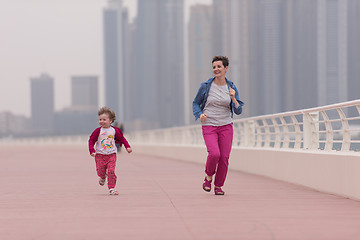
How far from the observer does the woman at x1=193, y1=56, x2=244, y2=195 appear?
415 inches

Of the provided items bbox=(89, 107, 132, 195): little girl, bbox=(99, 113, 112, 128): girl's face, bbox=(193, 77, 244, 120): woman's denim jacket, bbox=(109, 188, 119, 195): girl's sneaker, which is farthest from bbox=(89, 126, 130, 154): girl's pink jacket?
bbox=(193, 77, 244, 120): woman's denim jacket

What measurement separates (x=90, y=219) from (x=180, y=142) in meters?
24.7

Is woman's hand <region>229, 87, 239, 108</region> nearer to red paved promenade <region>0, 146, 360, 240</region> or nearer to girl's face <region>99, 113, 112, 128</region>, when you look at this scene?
red paved promenade <region>0, 146, 360, 240</region>

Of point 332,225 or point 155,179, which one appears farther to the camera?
point 155,179

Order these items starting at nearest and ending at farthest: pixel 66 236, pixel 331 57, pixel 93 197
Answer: pixel 66 236, pixel 93 197, pixel 331 57

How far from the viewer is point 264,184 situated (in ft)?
43.4

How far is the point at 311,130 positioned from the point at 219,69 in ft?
11.7

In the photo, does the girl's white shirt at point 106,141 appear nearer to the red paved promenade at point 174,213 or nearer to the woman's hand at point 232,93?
the red paved promenade at point 174,213

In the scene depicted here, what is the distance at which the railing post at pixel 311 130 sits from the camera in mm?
13258

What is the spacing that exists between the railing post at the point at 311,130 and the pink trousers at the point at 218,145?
303cm

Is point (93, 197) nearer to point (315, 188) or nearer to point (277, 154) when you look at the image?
point (315, 188)

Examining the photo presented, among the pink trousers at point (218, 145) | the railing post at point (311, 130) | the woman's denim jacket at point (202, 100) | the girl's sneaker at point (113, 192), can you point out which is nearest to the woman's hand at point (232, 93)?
the woman's denim jacket at point (202, 100)

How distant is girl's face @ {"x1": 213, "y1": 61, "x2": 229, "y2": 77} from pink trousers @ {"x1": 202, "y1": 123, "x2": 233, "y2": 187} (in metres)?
0.76

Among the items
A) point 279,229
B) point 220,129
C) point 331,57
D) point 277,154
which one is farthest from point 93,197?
point 331,57
